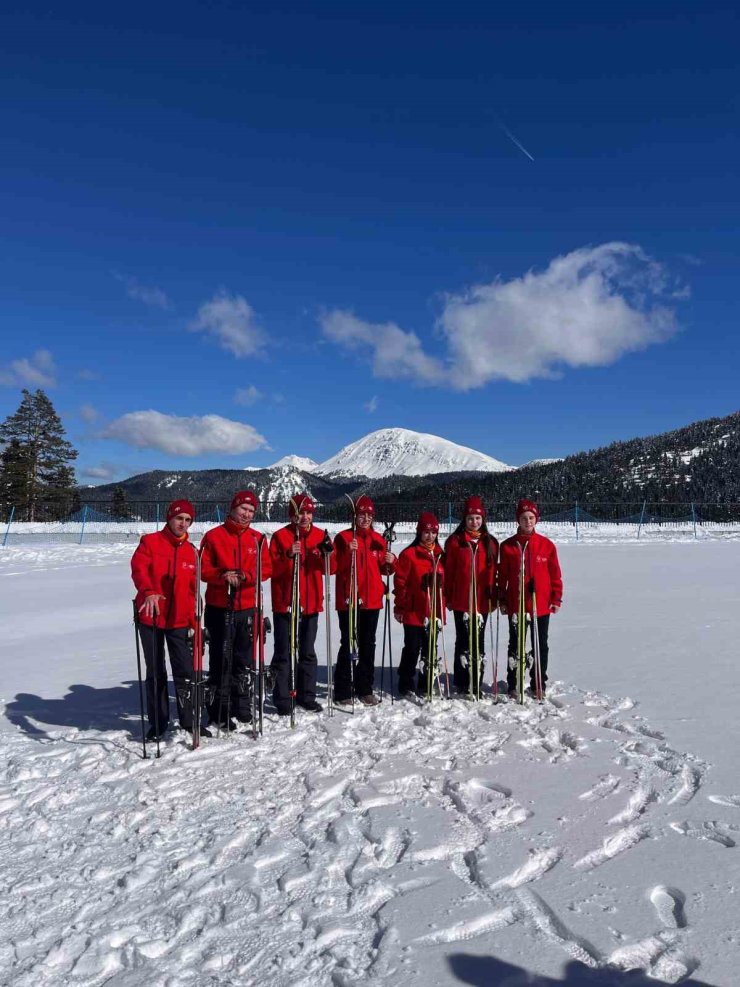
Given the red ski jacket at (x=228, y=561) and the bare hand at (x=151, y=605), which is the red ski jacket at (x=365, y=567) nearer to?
the red ski jacket at (x=228, y=561)

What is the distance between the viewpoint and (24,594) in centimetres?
1544

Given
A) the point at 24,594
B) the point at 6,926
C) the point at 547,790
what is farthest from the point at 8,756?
the point at 24,594

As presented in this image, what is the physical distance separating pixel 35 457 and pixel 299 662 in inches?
2217

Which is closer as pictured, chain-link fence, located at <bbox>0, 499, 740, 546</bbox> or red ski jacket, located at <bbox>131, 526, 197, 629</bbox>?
red ski jacket, located at <bbox>131, 526, 197, 629</bbox>

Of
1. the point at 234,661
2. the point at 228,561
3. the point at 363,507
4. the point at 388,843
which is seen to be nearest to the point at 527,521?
the point at 363,507

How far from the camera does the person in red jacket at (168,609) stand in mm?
5293

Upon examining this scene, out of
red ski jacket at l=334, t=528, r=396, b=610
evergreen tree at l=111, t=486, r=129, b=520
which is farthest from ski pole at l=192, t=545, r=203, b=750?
evergreen tree at l=111, t=486, r=129, b=520

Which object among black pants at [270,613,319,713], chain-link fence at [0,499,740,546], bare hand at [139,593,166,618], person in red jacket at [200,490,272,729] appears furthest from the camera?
chain-link fence at [0,499,740,546]

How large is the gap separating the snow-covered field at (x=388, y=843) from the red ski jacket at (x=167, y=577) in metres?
1.05

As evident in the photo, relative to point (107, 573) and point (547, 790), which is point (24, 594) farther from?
point (547, 790)

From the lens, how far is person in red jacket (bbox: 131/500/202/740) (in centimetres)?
529

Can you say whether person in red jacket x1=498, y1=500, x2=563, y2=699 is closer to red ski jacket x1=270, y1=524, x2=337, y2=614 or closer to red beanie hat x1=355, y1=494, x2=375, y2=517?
red beanie hat x1=355, y1=494, x2=375, y2=517

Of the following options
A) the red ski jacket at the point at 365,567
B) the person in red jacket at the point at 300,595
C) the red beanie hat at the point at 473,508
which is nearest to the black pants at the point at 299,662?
the person in red jacket at the point at 300,595

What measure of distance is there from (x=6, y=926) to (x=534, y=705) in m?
4.61
